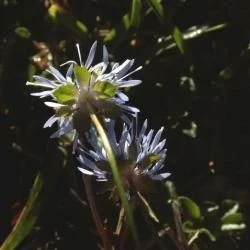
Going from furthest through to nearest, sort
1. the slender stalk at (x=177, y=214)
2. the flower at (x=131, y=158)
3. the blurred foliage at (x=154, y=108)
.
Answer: the blurred foliage at (x=154, y=108), the slender stalk at (x=177, y=214), the flower at (x=131, y=158)

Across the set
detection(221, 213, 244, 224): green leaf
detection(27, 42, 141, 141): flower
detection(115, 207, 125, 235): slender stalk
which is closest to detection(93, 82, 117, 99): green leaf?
detection(27, 42, 141, 141): flower

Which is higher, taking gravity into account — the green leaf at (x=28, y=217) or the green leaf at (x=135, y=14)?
the green leaf at (x=135, y=14)

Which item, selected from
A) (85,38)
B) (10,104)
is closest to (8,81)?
(10,104)

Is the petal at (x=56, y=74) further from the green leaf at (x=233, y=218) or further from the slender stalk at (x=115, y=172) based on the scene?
the green leaf at (x=233, y=218)

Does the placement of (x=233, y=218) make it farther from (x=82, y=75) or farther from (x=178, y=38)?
(x=82, y=75)

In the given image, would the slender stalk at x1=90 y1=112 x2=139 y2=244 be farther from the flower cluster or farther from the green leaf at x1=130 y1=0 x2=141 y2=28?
the green leaf at x1=130 y1=0 x2=141 y2=28

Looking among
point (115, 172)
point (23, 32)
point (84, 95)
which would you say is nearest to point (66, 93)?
point (84, 95)

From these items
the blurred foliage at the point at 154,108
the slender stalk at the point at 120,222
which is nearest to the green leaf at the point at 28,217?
the blurred foliage at the point at 154,108
